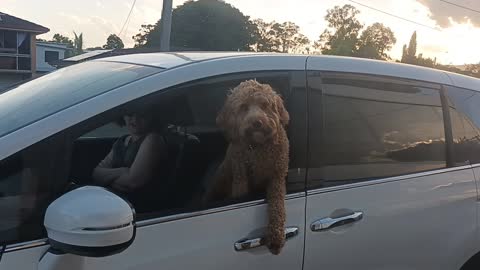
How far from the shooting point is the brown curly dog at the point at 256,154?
229cm

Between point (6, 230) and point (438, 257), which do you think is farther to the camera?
point (438, 257)

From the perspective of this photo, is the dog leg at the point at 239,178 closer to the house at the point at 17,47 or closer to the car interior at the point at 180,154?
the car interior at the point at 180,154

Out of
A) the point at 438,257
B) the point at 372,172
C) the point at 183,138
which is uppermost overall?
the point at 183,138

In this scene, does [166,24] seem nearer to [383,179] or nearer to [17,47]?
[383,179]

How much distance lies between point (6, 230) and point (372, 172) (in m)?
1.69

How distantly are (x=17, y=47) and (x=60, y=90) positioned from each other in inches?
1390

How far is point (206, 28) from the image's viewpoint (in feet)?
153

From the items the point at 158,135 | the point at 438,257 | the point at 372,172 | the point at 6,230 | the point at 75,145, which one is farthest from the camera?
the point at 438,257

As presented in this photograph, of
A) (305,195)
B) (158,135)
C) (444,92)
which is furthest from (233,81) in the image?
(444,92)

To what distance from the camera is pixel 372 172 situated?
2.76 metres

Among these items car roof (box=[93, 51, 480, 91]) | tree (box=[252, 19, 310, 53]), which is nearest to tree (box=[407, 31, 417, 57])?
tree (box=[252, 19, 310, 53])

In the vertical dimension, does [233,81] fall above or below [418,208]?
above

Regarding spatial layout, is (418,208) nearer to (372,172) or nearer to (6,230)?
(372,172)

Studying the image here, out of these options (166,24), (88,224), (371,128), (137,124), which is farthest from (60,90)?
(166,24)
